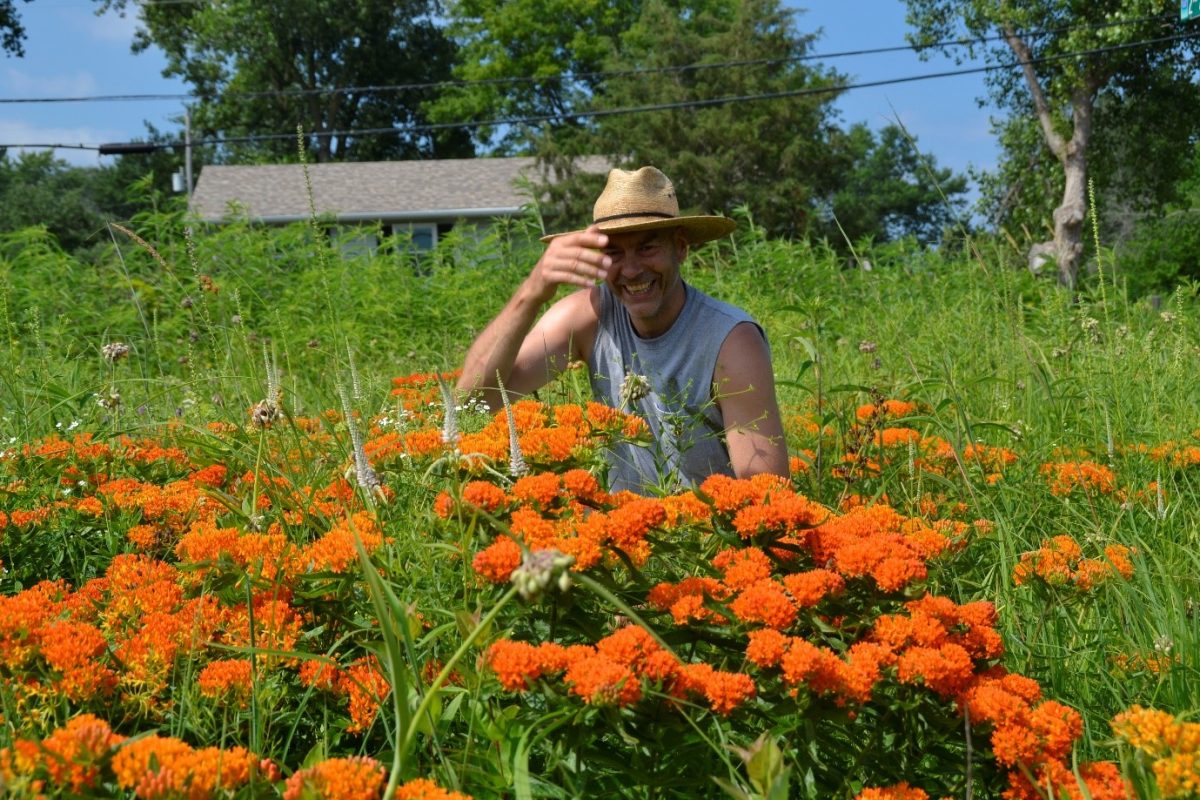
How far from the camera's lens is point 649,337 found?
3287mm

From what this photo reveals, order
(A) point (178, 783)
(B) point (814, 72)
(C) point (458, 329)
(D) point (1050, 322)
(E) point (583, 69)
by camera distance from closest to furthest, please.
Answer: (A) point (178, 783) < (D) point (1050, 322) < (C) point (458, 329) < (B) point (814, 72) < (E) point (583, 69)

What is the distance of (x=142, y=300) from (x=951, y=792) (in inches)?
263

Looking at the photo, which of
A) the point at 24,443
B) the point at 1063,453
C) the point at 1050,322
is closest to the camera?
the point at 24,443

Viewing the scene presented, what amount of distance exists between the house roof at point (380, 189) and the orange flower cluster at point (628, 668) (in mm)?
30729

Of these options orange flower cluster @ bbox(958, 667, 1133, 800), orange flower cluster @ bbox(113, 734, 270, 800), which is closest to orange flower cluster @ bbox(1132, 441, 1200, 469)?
orange flower cluster @ bbox(958, 667, 1133, 800)

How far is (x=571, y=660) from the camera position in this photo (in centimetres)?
127

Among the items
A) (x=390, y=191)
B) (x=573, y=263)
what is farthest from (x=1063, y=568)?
(x=390, y=191)

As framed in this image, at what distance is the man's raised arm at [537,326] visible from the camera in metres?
2.58

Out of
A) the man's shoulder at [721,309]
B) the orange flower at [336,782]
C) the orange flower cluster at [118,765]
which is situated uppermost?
the man's shoulder at [721,309]

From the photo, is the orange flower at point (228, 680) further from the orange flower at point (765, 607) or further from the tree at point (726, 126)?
the tree at point (726, 126)

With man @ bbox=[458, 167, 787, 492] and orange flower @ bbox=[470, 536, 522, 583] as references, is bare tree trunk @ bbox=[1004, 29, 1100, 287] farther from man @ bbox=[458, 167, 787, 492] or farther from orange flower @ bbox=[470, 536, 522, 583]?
orange flower @ bbox=[470, 536, 522, 583]

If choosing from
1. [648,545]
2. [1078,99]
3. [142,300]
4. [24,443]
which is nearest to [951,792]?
[648,545]

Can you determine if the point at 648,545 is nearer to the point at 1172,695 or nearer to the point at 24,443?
the point at 1172,695

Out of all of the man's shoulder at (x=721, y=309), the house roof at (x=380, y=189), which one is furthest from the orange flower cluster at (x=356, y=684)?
the house roof at (x=380, y=189)
